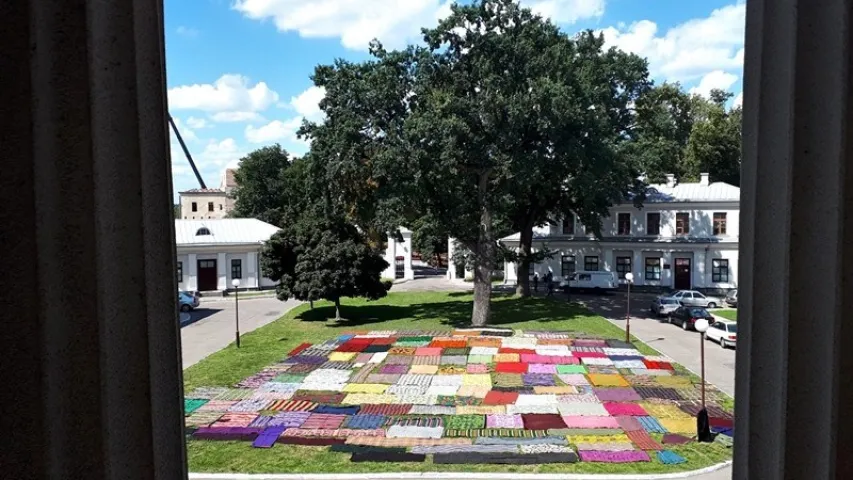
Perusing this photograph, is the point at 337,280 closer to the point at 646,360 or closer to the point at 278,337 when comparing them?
the point at 278,337

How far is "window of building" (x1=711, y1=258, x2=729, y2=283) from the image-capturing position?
35575 millimetres

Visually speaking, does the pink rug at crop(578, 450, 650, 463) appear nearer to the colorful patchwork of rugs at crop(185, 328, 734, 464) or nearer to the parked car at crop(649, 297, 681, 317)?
the colorful patchwork of rugs at crop(185, 328, 734, 464)

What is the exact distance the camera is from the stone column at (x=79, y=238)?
1784 millimetres

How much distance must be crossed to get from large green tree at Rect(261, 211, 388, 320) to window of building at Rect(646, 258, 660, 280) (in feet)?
60.8

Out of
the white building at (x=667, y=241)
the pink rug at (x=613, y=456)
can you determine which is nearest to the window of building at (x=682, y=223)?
the white building at (x=667, y=241)

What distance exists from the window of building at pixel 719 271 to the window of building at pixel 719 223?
1.67 m

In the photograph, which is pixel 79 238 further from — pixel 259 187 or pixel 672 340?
pixel 259 187

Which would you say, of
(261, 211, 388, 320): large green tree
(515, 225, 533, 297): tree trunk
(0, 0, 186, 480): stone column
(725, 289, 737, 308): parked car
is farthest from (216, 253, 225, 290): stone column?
(0, 0, 186, 480): stone column

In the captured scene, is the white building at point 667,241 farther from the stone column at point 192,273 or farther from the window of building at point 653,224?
the stone column at point 192,273

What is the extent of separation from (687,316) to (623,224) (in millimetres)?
14153

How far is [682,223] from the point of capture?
36781 millimetres

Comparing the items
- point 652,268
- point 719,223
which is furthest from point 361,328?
point 719,223

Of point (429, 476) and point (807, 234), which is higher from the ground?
point (807, 234)

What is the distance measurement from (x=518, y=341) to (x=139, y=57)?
69.3 ft
